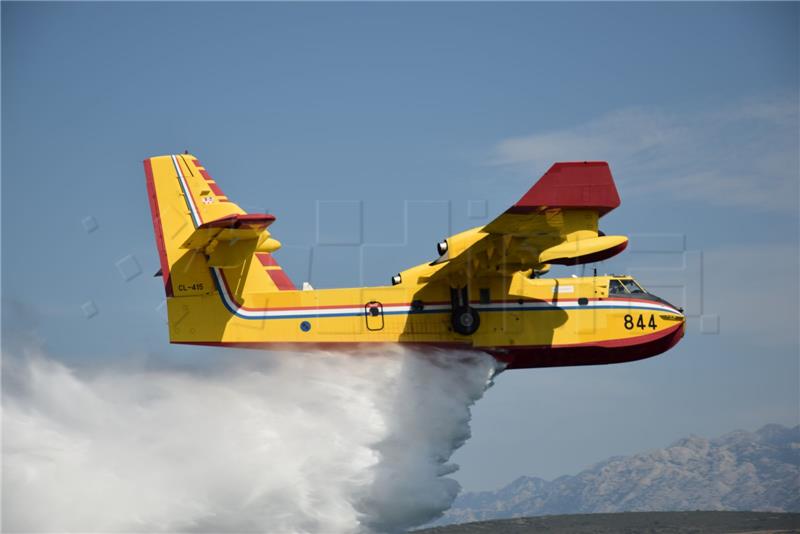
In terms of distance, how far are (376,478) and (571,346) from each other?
5142 millimetres

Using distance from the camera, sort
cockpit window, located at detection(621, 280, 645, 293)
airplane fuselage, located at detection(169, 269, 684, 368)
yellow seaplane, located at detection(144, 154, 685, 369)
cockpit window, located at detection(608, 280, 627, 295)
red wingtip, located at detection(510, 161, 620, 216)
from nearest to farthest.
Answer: red wingtip, located at detection(510, 161, 620, 216)
yellow seaplane, located at detection(144, 154, 685, 369)
airplane fuselage, located at detection(169, 269, 684, 368)
cockpit window, located at detection(608, 280, 627, 295)
cockpit window, located at detection(621, 280, 645, 293)

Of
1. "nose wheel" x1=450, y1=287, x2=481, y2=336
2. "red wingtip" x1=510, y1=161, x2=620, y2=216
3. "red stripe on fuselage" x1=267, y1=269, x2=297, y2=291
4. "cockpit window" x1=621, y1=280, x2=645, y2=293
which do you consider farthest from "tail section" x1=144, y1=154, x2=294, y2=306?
"cockpit window" x1=621, y1=280, x2=645, y2=293

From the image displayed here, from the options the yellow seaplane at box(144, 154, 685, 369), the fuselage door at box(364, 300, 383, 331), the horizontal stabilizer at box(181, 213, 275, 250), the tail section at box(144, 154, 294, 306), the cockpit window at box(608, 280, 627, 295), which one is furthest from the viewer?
the cockpit window at box(608, 280, 627, 295)

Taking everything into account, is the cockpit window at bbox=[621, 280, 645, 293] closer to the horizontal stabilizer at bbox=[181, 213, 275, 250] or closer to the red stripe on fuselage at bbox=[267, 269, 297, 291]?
the red stripe on fuselage at bbox=[267, 269, 297, 291]

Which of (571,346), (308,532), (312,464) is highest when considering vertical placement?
(571,346)

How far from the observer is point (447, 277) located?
66.0ft

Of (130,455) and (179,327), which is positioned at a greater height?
(179,327)

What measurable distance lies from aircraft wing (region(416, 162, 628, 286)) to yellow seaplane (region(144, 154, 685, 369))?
43mm

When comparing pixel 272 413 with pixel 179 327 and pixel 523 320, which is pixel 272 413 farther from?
pixel 523 320

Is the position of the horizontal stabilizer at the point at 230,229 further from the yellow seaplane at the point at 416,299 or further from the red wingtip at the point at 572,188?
the red wingtip at the point at 572,188

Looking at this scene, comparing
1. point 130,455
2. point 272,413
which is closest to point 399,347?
point 272,413

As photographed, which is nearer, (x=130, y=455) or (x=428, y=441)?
(x=130, y=455)

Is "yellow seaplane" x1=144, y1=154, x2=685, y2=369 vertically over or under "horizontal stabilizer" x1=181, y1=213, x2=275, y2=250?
under

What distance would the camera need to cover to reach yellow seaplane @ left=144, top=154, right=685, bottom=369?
1933 cm
